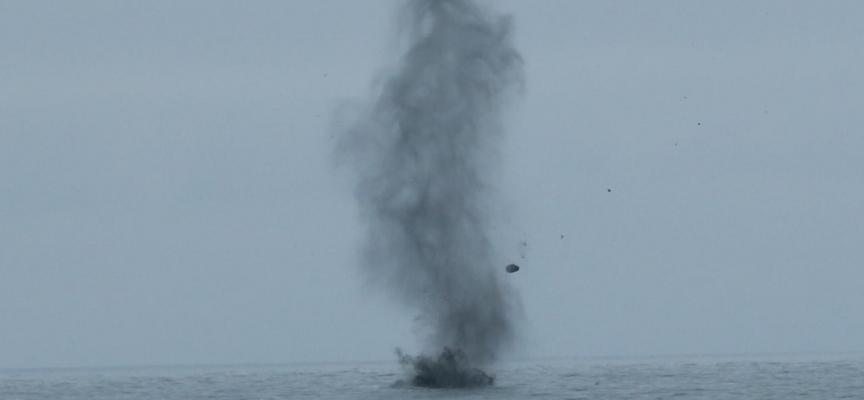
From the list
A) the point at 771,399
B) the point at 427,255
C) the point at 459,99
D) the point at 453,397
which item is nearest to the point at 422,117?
the point at 459,99

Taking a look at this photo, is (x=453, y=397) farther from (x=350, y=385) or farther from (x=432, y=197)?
(x=350, y=385)

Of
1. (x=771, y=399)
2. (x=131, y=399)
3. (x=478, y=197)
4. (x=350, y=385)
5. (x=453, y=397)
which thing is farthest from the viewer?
(x=350, y=385)

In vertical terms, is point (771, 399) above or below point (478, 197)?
below

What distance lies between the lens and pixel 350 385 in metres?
121

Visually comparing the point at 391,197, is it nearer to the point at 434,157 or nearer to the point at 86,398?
the point at 434,157

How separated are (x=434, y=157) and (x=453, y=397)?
18.4 meters

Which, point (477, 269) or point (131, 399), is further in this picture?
point (131, 399)

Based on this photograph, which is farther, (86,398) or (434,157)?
(86,398)

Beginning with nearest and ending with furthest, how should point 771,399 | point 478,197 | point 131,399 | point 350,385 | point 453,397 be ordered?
point 453,397
point 771,399
point 478,197
point 131,399
point 350,385

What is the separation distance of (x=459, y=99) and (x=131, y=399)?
1324 inches

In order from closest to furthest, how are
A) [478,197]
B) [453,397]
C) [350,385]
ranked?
[453,397], [478,197], [350,385]

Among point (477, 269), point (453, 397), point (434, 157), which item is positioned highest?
point (434, 157)

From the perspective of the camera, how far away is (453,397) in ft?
287

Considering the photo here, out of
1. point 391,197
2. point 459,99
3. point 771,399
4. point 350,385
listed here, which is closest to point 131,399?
point 350,385
